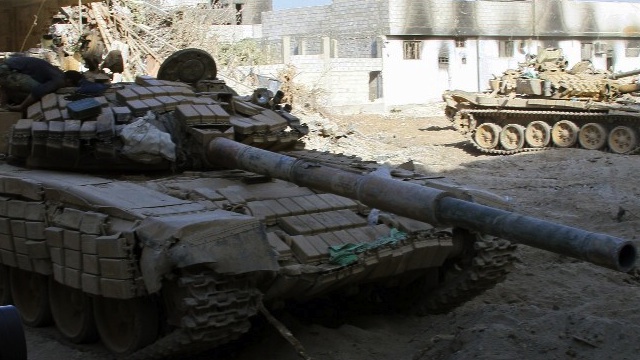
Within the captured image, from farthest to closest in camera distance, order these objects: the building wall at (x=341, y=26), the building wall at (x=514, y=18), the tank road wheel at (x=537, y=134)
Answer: the building wall at (x=514, y=18), the building wall at (x=341, y=26), the tank road wheel at (x=537, y=134)

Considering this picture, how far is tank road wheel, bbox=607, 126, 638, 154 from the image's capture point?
64.2 feet

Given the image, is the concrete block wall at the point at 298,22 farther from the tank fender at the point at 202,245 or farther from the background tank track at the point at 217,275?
the tank fender at the point at 202,245

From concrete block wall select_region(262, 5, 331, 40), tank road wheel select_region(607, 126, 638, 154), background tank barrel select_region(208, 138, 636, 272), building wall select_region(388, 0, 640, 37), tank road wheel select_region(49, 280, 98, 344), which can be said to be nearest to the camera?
background tank barrel select_region(208, 138, 636, 272)

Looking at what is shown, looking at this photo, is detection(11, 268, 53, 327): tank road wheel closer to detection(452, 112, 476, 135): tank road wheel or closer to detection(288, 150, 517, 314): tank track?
detection(288, 150, 517, 314): tank track

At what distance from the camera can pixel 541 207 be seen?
12891mm

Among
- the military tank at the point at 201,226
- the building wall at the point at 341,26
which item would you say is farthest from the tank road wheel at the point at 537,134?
the military tank at the point at 201,226

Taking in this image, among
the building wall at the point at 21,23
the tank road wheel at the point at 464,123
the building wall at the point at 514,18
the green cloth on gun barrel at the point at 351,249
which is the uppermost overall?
the building wall at the point at 514,18

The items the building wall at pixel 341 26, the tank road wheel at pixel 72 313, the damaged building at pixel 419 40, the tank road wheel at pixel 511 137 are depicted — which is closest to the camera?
the tank road wheel at pixel 72 313

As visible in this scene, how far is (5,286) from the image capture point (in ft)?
26.0

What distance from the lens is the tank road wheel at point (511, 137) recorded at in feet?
68.4

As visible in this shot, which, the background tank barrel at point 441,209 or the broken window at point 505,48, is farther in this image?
the broken window at point 505,48

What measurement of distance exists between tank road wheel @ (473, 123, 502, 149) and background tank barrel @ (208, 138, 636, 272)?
49.5ft

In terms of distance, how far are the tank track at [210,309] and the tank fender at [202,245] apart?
Answer: 12 cm

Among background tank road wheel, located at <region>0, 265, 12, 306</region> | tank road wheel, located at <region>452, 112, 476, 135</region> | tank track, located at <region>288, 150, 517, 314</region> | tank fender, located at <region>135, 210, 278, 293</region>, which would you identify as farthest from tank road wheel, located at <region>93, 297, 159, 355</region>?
tank road wheel, located at <region>452, 112, 476, 135</region>
